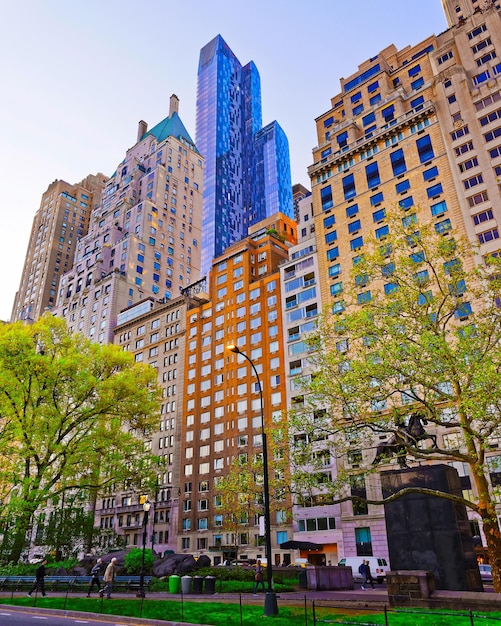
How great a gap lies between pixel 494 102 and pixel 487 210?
16263 mm

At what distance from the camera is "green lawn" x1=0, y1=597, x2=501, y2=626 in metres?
14.1

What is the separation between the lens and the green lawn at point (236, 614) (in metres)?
14.1

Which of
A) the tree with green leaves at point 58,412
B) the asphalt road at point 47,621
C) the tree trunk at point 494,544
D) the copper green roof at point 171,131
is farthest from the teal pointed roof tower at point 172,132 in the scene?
the tree trunk at point 494,544

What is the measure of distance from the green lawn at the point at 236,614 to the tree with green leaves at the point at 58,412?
1119cm

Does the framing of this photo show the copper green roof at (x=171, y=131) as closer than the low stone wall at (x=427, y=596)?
No

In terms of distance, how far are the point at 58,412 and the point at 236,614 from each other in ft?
73.4

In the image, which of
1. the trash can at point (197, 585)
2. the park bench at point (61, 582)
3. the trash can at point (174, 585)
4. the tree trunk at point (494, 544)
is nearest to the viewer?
the tree trunk at point (494, 544)

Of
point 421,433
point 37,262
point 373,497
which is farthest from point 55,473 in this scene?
point 37,262

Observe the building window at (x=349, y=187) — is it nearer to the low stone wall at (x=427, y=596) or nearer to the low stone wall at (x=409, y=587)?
the low stone wall at (x=409, y=587)

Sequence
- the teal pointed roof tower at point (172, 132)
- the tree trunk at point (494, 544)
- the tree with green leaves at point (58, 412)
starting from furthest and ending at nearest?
the teal pointed roof tower at point (172, 132) → the tree with green leaves at point (58, 412) → the tree trunk at point (494, 544)

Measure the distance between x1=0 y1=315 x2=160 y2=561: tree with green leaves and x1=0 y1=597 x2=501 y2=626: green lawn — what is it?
11.2 metres

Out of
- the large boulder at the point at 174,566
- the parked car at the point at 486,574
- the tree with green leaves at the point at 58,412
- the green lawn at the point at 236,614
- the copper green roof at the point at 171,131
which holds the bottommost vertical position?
the green lawn at the point at 236,614

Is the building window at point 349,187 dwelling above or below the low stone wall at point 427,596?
above

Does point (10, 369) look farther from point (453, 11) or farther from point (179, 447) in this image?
point (453, 11)
